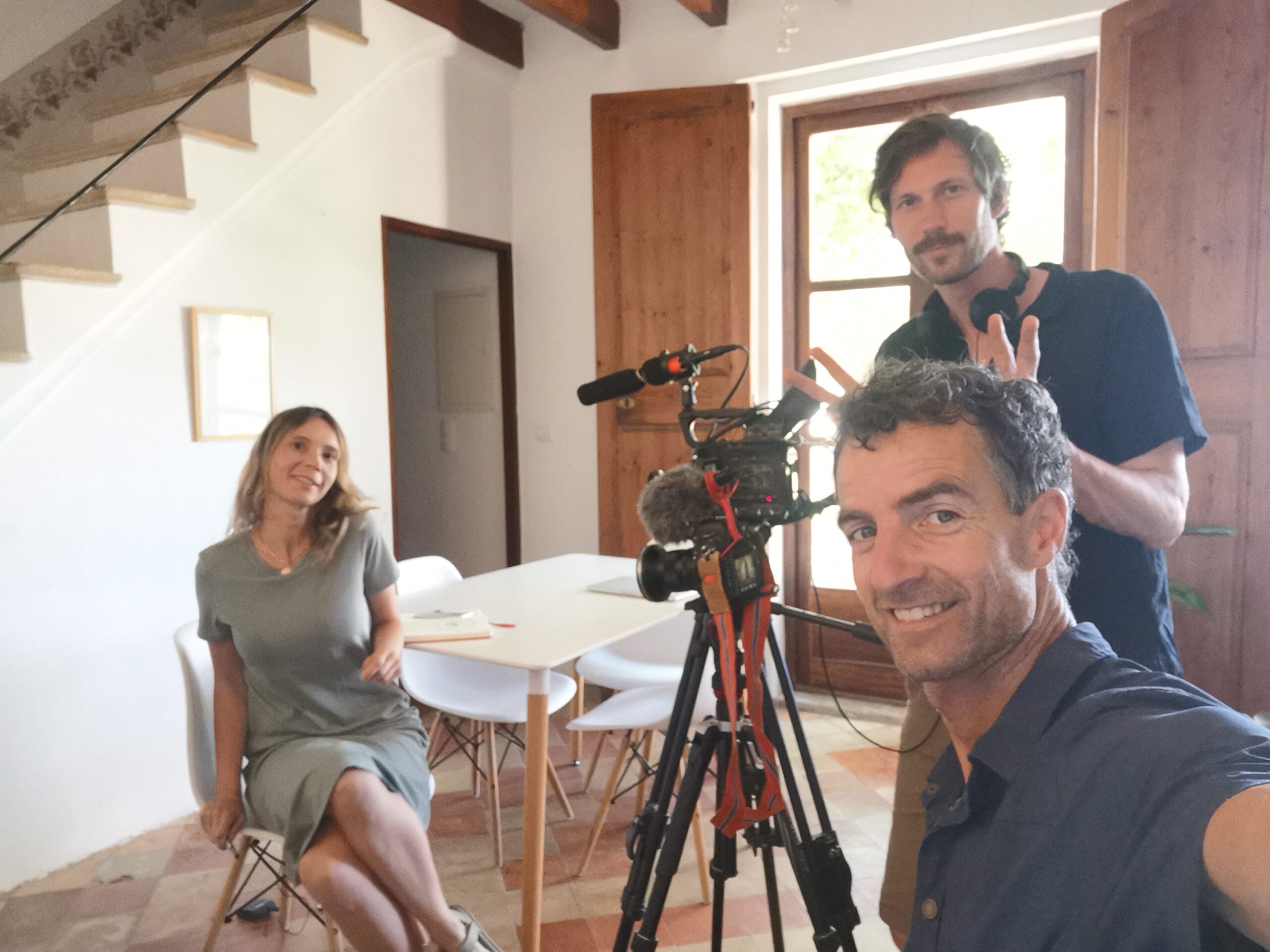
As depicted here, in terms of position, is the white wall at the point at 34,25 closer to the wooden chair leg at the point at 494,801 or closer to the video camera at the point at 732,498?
the wooden chair leg at the point at 494,801

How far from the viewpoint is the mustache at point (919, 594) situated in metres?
0.83

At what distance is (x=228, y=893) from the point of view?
1.99m

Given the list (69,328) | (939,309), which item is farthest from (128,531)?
(939,309)

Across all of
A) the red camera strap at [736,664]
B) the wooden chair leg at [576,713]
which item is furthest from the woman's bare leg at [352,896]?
the wooden chair leg at [576,713]

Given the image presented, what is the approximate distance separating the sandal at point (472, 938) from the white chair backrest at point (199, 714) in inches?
24.6

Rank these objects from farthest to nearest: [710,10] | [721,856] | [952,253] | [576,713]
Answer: [710,10]
[576,713]
[721,856]
[952,253]

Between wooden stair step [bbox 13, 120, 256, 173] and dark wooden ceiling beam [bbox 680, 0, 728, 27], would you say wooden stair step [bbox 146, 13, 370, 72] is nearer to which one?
wooden stair step [bbox 13, 120, 256, 173]

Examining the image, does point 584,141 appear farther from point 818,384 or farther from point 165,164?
point 818,384

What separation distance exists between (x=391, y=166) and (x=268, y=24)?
68 cm

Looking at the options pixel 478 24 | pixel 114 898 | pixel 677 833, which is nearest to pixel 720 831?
pixel 677 833

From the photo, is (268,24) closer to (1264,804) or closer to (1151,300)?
(1151,300)

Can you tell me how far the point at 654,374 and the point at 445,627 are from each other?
3.55ft

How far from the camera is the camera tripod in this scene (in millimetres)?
1400

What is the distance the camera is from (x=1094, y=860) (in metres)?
0.64
